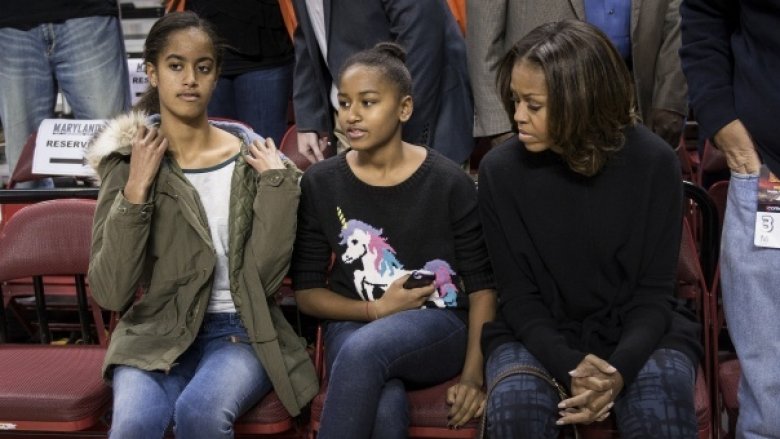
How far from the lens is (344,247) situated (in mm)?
3090

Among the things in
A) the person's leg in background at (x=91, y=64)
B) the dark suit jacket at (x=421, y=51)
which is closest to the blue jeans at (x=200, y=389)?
the dark suit jacket at (x=421, y=51)

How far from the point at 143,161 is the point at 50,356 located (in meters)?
0.78

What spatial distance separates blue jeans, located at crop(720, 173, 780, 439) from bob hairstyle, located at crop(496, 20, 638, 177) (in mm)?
341

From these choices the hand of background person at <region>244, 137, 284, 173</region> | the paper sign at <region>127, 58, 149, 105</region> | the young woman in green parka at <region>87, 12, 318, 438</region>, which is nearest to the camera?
the young woman in green parka at <region>87, 12, 318, 438</region>

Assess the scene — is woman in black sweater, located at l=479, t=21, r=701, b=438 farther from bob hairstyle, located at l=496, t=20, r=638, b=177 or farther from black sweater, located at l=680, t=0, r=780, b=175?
black sweater, located at l=680, t=0, r=780, b=175

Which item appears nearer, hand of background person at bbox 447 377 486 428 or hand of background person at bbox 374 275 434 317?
hand of background person at bbox 447 377 486 428

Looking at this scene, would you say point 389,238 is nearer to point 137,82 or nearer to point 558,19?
point 558,19

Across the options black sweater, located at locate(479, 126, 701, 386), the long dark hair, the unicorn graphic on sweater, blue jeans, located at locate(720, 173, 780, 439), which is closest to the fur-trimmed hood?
the long dark hair

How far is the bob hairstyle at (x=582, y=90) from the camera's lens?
2.74 meters

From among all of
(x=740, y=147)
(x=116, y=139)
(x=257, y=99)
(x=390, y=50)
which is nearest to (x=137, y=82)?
(x=257, y=99)

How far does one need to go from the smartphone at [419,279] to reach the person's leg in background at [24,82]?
7.12ft

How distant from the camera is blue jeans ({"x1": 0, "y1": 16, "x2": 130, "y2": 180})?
434 centimetres

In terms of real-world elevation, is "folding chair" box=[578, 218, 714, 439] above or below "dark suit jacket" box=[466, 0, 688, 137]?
below

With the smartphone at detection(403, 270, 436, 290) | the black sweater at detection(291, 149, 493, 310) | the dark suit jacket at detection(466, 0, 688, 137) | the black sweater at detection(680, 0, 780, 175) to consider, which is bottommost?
the smartphone at detection(403, 270, 436, 290)
